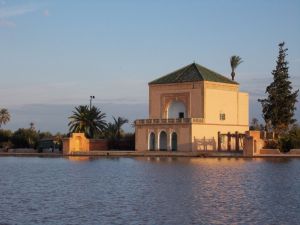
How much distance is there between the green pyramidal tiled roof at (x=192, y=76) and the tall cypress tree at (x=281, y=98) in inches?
162

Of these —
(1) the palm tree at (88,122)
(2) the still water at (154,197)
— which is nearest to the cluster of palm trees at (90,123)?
(1) the palm tree at (88,122)

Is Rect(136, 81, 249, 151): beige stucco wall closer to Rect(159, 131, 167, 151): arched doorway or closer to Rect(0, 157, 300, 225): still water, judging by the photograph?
Rect(159, 131, 167, 151): arched doorway

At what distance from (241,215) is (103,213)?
4.18 meters

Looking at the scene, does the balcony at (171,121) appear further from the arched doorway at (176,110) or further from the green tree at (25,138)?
the green tree at (25,138)

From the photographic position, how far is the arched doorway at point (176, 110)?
196ft

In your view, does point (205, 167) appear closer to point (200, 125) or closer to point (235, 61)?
point (200, 125)

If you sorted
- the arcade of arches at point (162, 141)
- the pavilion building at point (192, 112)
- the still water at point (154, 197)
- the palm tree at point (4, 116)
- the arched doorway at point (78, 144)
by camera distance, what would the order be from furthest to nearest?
the palm tree at point (4, 116)
the arched doorway at point (78, 144)
the arcade of arches at point (162, 141)
the pavilion building at point (192, 112)
the still water at point (154, 197)

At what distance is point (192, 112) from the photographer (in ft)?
191

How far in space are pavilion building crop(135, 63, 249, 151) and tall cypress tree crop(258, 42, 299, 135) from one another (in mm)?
3334

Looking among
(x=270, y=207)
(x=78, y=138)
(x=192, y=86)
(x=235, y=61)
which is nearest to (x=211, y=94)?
(x=192, y=86)

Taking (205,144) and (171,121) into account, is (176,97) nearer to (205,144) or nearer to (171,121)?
(171,121)

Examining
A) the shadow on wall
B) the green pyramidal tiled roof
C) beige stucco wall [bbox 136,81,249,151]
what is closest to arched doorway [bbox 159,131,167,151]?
beige stucco wall [bbox 136,81,249,151]

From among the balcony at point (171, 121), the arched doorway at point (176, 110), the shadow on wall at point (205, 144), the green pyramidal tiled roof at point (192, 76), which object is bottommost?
the shadow on wall at point (205, 144)

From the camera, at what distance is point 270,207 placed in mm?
21094
